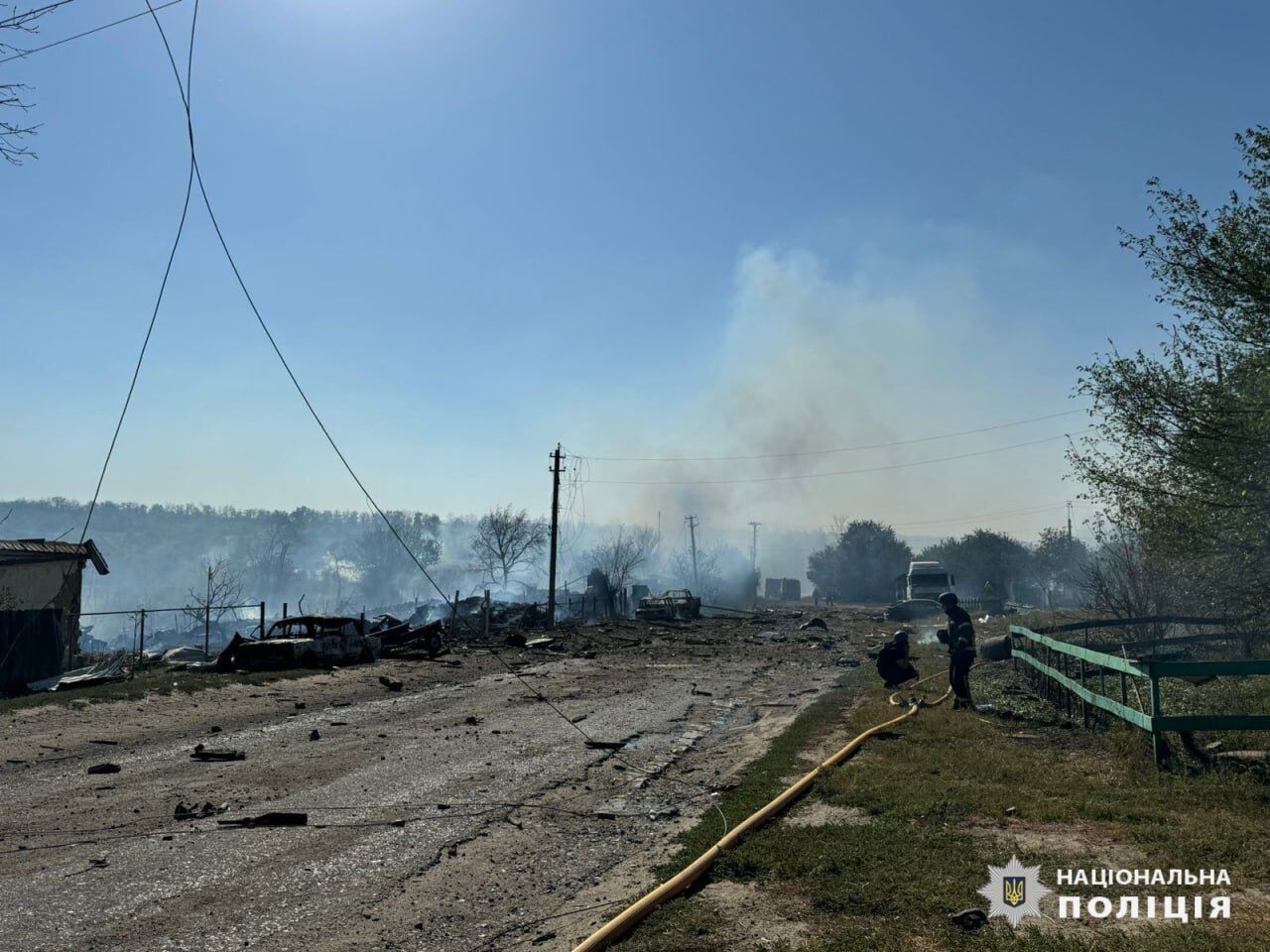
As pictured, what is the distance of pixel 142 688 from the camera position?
17188 millimetres

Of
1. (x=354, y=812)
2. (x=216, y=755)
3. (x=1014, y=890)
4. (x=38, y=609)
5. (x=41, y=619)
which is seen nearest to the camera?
(x=1014, y=890)

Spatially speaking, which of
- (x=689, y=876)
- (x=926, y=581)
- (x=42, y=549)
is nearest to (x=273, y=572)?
(x=42, y=549)

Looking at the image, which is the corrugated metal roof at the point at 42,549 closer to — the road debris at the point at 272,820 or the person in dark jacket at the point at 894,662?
the road debris at the point at 272,820

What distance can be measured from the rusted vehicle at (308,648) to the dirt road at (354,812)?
382cm

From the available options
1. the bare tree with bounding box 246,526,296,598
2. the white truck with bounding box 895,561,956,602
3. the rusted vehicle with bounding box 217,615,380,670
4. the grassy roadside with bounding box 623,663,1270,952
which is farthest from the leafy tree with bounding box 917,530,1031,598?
the bare tree with bounding box 246,526,296,598

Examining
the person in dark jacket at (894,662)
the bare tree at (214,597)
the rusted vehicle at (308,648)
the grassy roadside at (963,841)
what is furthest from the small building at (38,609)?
the grassy roadside at (963,841)

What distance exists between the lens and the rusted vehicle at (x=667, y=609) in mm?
46406

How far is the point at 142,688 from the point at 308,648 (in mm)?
4915

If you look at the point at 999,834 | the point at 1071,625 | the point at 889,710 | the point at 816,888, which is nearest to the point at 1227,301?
the point at 1071,625

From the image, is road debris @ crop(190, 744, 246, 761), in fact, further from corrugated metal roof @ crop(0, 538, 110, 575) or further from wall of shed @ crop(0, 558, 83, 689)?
A: corrugated metal roof @ crop(0, 538, 110, 575)

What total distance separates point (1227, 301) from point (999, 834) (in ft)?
47.0

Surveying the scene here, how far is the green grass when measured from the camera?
1565 cm

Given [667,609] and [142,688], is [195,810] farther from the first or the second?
[667,609]

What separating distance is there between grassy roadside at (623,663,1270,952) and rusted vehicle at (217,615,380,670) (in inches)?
594
